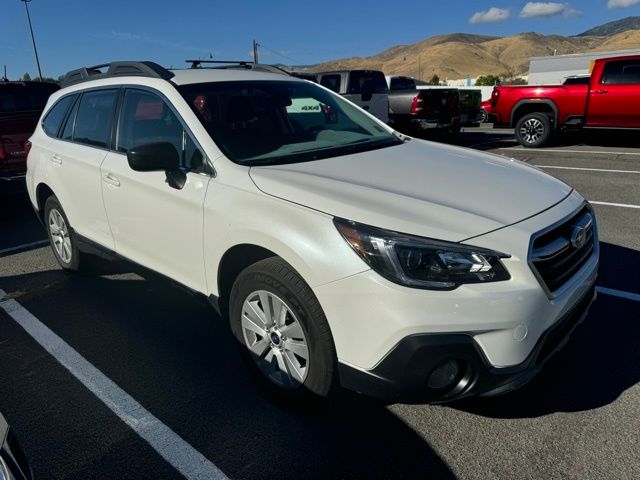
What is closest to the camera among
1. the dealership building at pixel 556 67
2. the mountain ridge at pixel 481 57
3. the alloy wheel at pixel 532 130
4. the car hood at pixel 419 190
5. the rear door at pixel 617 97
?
the car hood at pixel 419 190

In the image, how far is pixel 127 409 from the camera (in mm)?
2812

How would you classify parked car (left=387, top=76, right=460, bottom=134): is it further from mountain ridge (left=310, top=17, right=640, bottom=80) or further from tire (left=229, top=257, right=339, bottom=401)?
mountain ridge (left=310, top=17, right=640, bottom=80)

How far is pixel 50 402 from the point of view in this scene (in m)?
2.90

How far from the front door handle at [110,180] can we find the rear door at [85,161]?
12 cm

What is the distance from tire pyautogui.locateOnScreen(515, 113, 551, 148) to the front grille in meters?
10.4

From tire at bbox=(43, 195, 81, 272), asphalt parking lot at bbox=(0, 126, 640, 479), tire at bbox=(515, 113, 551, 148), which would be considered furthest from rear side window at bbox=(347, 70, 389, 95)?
asphalt parking lot at bbox=(0, 126, 640, 479)

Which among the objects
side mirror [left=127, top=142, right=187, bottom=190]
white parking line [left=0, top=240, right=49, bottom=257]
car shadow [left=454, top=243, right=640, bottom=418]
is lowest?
white parking line [left=0, top=240, right=49, bottom=257]

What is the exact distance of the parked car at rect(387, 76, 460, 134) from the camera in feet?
41.1

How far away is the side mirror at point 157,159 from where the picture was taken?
9.29ft

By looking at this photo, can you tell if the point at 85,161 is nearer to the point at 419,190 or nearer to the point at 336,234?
the point at 336,234

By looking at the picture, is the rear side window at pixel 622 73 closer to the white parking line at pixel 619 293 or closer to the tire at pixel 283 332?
the white parking line at pixel 619 293

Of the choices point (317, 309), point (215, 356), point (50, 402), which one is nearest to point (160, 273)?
point (215, 356)

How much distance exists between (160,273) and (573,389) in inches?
100

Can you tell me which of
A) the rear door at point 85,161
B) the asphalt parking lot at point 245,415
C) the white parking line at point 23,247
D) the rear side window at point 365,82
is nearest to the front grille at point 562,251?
the asphalt parking lot at point 245,415
